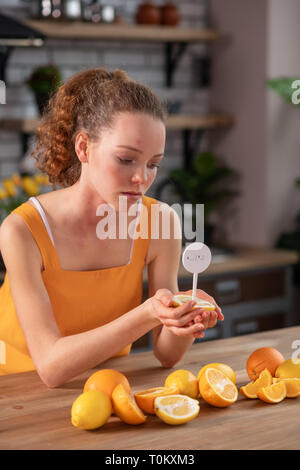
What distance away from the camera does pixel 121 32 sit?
3.69 metres

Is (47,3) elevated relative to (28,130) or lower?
elevated

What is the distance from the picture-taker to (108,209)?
1.77 meters

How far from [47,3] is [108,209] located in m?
2.11

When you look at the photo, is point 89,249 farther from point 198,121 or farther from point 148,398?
point 198,121

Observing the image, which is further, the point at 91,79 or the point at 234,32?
the point at 234,32

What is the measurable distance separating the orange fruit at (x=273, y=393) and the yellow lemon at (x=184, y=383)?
0.41ft

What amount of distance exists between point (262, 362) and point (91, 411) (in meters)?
0.43

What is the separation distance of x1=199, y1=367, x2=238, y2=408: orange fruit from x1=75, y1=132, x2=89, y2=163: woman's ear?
1.95 ft

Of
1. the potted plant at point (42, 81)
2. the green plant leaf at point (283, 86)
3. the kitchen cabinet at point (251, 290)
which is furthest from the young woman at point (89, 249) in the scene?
the green plant leaf at point (283, 86)

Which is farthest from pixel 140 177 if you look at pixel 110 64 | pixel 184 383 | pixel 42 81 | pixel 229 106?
pixel 229 106
